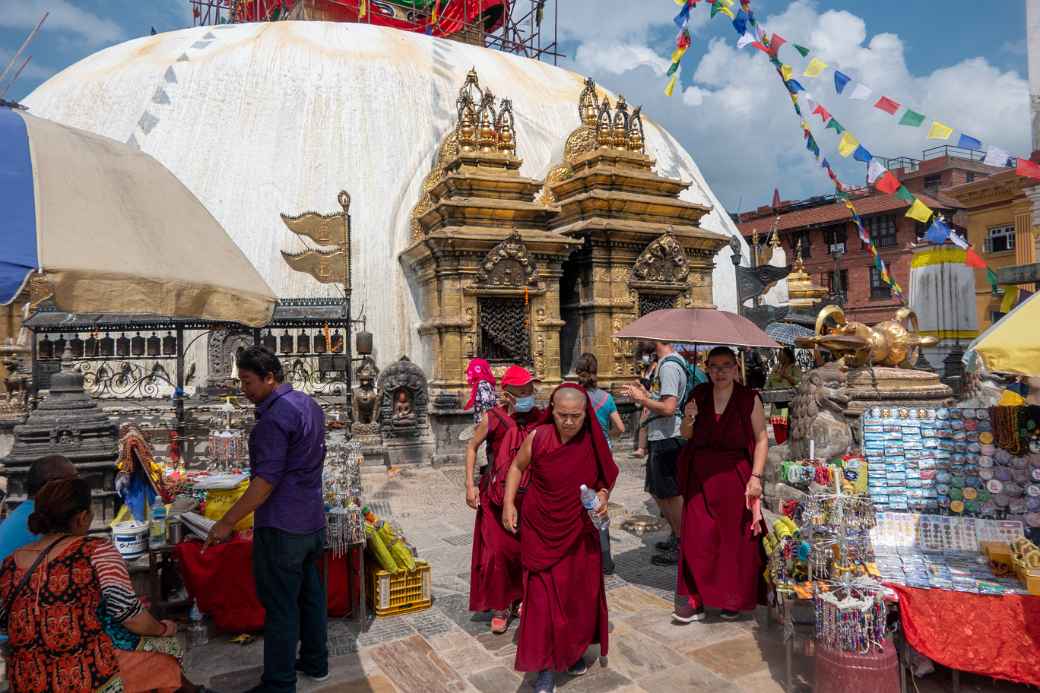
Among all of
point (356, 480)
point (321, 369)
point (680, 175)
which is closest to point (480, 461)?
point (321, 369)

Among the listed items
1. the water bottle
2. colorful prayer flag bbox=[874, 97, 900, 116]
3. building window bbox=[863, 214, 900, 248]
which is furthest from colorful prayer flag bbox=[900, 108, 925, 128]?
building window bbox=[863, 214, 900, 248]

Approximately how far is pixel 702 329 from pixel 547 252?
7.28m

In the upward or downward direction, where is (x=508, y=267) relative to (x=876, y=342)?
upward

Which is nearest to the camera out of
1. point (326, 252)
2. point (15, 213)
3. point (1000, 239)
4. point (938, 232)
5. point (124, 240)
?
point (15, 213)

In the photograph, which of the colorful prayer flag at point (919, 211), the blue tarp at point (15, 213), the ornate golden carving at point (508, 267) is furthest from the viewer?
the ornate golden carving at point (508, 267)

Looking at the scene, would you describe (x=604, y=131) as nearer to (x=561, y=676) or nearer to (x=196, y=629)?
(x=561, y=676)

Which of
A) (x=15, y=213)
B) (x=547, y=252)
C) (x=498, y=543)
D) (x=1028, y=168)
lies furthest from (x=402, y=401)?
(x=15, y=213)

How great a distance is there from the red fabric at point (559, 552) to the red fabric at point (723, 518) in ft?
3.19

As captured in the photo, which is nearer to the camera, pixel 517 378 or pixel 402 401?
pixel 517 378

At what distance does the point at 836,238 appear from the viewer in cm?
3844

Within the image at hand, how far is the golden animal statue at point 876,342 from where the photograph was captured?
247 inches

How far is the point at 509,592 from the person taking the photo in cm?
458

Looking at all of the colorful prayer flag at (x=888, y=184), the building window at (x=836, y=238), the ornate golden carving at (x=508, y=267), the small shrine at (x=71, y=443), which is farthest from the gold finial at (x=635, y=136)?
the building window at (x=836, y=238)

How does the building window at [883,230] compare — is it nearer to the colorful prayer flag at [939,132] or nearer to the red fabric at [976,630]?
the colorful prayer flag at [939,132]
